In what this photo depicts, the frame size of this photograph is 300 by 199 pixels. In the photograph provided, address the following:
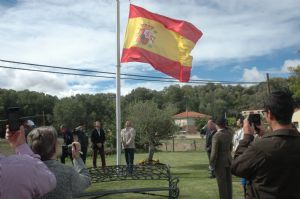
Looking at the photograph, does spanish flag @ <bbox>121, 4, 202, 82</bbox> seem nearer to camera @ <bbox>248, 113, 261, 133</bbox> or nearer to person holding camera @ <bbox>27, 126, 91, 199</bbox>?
camera @ <bbox>248, 113, 261, 133</bbox>

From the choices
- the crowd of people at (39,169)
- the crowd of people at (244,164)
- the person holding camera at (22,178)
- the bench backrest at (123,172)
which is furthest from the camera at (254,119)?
the bench backrest at (123,172)

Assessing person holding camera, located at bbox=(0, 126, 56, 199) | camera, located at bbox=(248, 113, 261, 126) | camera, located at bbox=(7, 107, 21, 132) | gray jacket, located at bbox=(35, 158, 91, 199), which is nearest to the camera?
person holding camera, located at bbox=(0, 126, 56, 199)

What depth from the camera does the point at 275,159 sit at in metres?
3.14

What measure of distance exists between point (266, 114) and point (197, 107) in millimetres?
119688

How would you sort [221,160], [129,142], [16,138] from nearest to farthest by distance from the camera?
[16,138], [221,160], [129,142]

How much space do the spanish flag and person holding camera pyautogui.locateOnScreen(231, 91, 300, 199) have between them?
29.1 ft

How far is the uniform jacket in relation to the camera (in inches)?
124

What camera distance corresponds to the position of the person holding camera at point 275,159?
314 cm

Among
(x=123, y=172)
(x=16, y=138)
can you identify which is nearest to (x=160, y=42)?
(x=123, y=172)

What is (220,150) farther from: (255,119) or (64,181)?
(64,181)

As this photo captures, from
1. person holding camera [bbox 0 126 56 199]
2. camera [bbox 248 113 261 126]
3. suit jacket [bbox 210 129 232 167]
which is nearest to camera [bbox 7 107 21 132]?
person holding camera [bbox 0 126 56 199]

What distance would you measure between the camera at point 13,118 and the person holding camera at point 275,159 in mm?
1775

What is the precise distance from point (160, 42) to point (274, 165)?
31.3 ft

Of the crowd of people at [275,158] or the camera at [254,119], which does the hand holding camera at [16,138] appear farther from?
the camera at [254,119]
